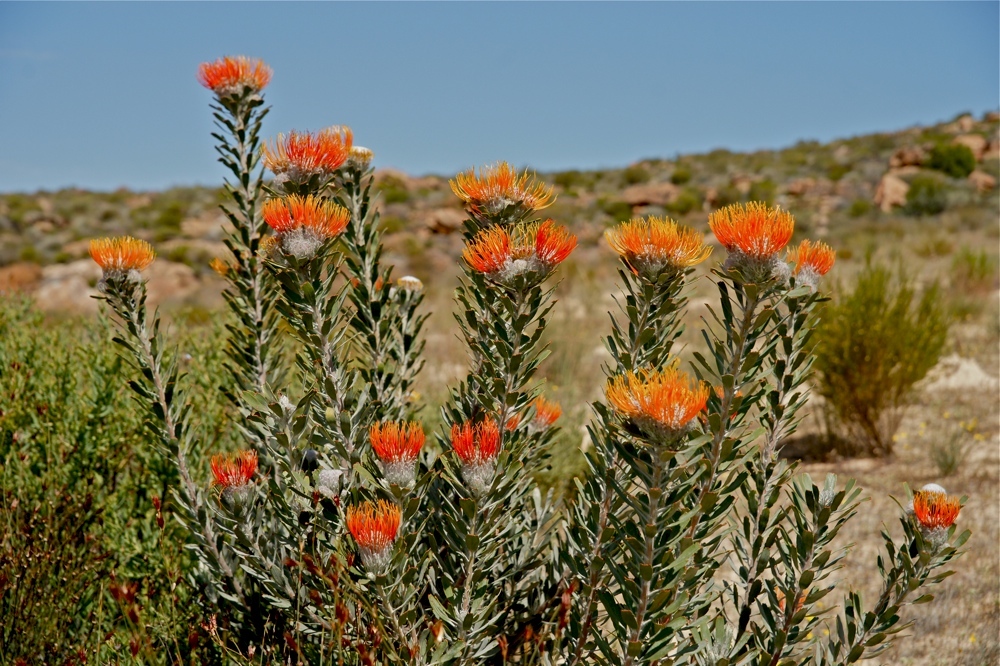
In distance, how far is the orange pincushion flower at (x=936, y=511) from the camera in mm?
1717

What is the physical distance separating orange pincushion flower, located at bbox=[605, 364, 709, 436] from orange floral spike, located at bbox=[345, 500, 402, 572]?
57cm

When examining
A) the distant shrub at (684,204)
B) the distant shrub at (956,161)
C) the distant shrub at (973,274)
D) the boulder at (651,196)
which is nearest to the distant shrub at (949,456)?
the distant shrub at (973,274)

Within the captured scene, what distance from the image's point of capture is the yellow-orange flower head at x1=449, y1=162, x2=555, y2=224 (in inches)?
71.4

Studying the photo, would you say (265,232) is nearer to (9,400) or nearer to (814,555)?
(9,400)

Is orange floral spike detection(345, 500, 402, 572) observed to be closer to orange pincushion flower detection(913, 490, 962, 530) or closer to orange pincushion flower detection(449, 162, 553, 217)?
orange pincushion flower detection(449, 162, 553, 217)

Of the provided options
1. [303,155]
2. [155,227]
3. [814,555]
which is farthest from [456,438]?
[155,227]

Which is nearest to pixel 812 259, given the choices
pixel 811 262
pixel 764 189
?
pixel 811 262

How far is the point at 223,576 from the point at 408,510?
93 centimetres

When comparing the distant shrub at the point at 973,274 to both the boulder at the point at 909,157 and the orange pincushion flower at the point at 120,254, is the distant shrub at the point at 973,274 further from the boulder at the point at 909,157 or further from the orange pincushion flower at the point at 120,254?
the boulder at the point at 909,157

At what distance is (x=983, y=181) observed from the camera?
25453 millimetres

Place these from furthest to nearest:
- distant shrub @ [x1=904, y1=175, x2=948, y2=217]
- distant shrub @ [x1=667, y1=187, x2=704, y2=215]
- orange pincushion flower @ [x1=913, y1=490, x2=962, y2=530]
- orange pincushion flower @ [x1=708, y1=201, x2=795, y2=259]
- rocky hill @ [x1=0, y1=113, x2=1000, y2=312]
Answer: distant shrub @ [x1=667, y1=187, x2=704, y2=215] → distant shrub @ [x1=904, y1=175, x2=948, y2=217] → rocky hill @ [x1=0, y1=113, x2=1000, y2=312] → orange pincushion flower @ [x1=913, y1=490, x2=962, y2=530] → orange pincushion flower @ [x1=708, y1=201, x2=795, y2=259]

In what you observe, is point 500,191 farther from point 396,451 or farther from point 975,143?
point 975,143

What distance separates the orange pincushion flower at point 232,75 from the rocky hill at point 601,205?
36.8 ft

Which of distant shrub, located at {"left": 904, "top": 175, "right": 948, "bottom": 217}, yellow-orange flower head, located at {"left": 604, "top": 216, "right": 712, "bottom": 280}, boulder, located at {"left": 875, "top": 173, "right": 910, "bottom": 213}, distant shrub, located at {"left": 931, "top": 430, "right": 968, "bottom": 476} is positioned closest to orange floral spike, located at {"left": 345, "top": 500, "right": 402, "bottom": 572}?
yellow-orange flower head, located at {"left": 604, "top": 216, "right": 712, "bottom": 280}
